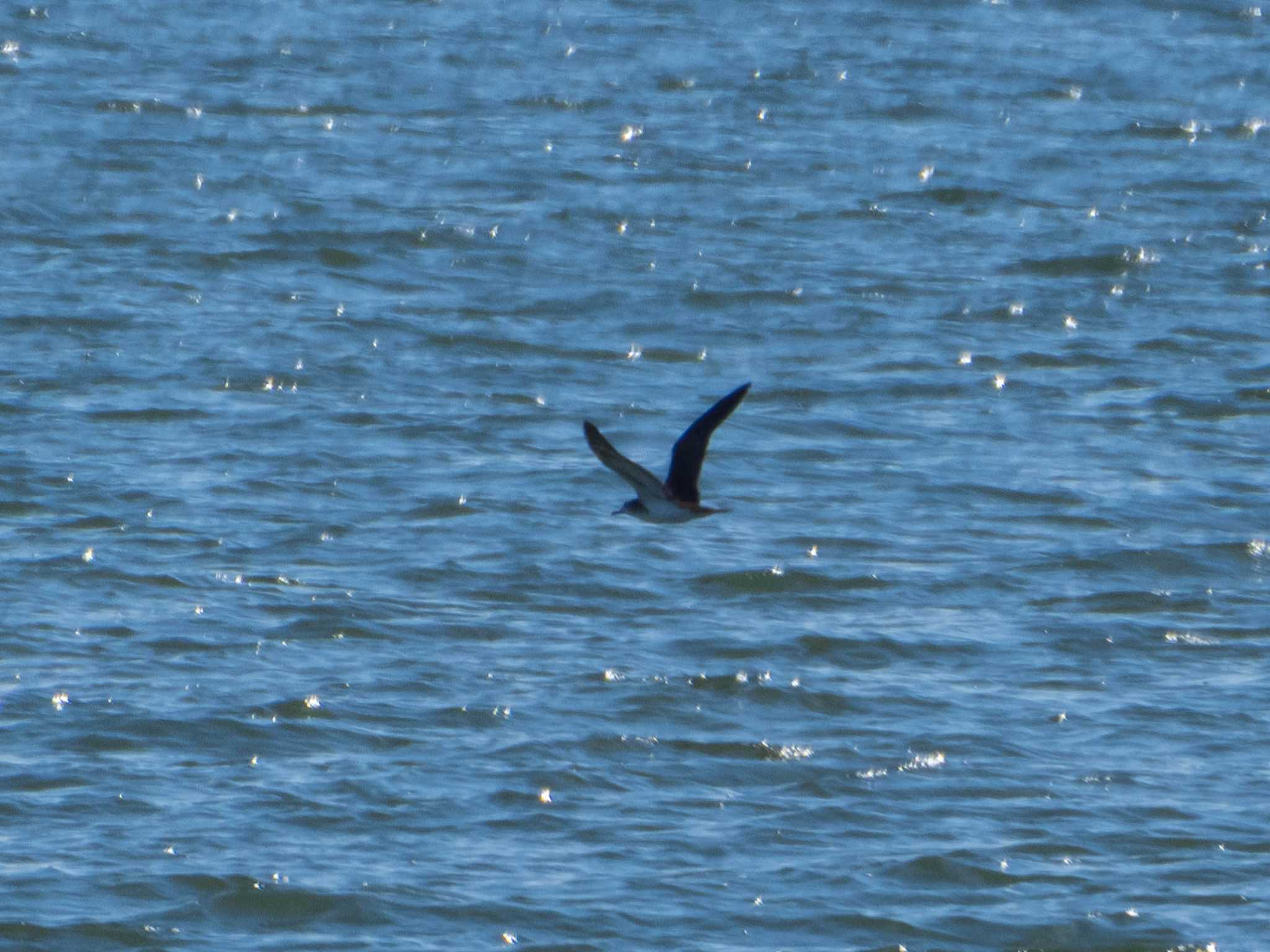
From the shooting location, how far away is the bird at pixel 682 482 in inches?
382

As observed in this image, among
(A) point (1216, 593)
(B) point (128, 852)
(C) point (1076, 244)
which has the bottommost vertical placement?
(B) point (128, 852)

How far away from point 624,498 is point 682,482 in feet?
15.8

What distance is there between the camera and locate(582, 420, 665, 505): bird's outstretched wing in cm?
905

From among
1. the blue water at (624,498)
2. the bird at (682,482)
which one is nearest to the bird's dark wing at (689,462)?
the bird at (682,482)

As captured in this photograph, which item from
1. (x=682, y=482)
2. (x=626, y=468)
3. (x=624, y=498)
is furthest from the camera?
(x=624, y=498)

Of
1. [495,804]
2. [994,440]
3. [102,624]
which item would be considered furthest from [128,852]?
[994,440]

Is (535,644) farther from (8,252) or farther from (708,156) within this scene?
(708,156)

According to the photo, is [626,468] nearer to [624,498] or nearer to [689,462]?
[689,462]

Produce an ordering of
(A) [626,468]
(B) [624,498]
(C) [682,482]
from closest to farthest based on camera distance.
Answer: (A) [626,468] → (C) [682,482] → (B) [624,498]

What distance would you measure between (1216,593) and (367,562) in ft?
14.8

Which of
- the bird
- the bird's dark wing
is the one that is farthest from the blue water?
the bird's dark wing

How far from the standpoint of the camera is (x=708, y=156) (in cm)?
2234

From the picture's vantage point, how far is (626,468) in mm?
9391

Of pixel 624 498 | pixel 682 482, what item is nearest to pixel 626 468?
pixel 682 482
